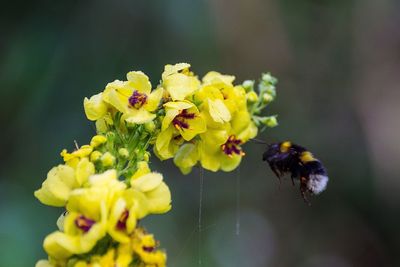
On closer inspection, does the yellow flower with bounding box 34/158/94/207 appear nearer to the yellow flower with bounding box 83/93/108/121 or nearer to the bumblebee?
the yellow flower with bounding box 83/93/108/121

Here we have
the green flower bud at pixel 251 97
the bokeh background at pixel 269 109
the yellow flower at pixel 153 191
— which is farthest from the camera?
the bokeh background at pixel 269 109

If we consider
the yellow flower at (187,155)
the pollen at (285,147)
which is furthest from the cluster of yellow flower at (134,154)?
the pollen at (285,147)

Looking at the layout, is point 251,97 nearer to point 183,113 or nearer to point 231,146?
point 231,146

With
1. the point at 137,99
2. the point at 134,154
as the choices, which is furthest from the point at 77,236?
the point at 137,99

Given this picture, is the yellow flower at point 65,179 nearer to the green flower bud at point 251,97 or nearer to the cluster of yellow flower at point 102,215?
the cluster of yellow flower at point 102,215

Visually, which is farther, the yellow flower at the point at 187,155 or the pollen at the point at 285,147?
the pollen at the point at 285,147

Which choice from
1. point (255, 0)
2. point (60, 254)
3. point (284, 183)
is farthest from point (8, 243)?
point (284, 183)

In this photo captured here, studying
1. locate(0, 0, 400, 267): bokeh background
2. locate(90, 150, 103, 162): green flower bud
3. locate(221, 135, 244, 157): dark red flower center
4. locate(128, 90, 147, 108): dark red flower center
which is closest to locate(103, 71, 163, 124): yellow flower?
locate(128, 90, 147, 108): dark red flower center

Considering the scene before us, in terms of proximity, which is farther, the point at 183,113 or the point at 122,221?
the point at 183,113
